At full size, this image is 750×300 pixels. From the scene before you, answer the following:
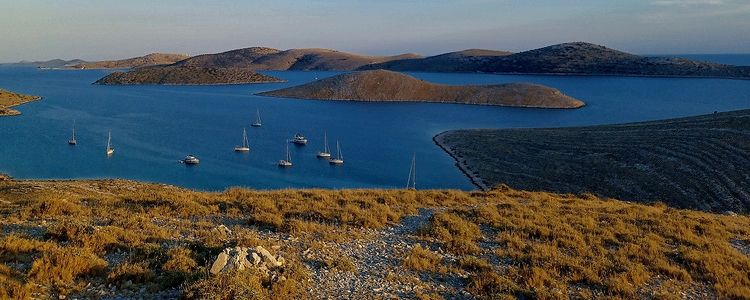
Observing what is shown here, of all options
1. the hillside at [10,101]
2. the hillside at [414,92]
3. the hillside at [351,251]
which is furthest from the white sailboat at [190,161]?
the hillside at [414,92]

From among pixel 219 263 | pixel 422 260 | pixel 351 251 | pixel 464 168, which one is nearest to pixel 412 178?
pixel 464 168

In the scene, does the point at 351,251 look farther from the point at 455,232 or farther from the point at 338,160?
the point at 338,160

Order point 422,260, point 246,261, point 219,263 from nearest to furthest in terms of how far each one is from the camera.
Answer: point 219,263, point 246,261, point 422,260

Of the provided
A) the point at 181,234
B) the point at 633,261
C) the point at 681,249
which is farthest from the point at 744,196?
the point at 181,234

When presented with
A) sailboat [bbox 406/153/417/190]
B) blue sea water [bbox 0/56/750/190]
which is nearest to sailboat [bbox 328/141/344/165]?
blue sea water [bbox 0/56/750/190]

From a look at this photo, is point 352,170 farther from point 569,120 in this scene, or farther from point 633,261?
point 569,120

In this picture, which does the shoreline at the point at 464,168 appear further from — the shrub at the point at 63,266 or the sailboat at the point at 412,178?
the shrub at the point at 63,266

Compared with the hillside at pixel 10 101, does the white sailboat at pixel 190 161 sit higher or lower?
lower
